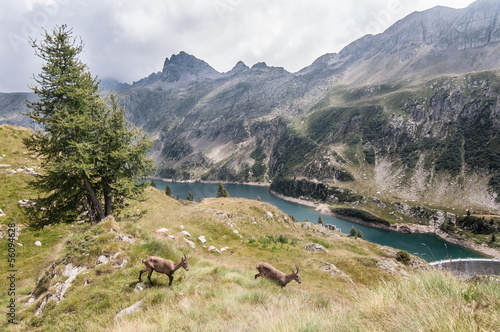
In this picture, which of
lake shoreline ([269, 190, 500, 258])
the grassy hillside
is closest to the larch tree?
the grassy hillside

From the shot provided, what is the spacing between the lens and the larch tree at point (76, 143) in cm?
1373

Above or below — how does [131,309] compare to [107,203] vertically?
below

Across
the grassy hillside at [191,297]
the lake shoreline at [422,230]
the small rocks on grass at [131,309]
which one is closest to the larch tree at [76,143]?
the grassy hillside at [191,297]

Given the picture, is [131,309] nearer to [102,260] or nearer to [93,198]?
[102,260]

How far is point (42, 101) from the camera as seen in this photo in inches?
567

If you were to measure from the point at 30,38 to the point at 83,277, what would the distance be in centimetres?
1578

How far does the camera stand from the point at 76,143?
13.1 metres

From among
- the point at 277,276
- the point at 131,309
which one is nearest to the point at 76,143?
the point at 131,309

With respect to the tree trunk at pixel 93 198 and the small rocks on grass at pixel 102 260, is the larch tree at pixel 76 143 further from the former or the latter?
the small rocks on grass at pixel 102 260

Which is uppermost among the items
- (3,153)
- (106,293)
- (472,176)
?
(3,153)

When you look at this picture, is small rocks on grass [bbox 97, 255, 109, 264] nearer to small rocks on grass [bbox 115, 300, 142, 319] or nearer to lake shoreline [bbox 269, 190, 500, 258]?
small rocks on grass [bbox 115, 300, 142, 319]

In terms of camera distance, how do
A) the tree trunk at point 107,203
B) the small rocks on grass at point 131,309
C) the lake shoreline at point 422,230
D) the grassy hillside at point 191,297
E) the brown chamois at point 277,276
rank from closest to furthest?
the grassy hillside at point 191,297 < the small rocks on grass at point 131,309 < the brown chamois at point 277,276 < the tree trunk at point 107,203 < the lake shoreline at point 422,230

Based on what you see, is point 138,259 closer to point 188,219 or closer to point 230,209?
point 188,219

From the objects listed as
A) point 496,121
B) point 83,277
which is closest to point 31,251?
point 83,277
